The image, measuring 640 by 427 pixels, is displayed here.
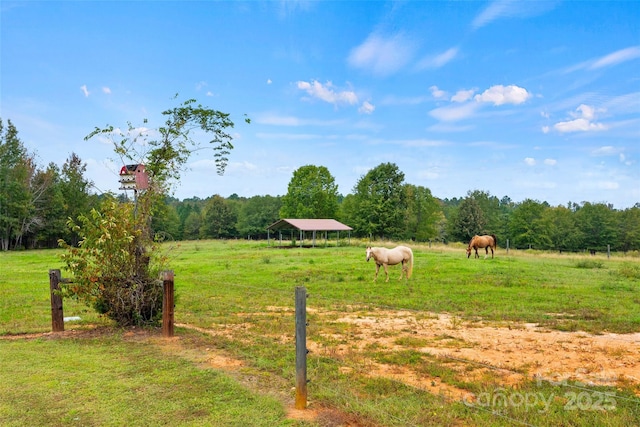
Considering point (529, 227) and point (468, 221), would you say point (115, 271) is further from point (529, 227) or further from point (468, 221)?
point (529, 227)

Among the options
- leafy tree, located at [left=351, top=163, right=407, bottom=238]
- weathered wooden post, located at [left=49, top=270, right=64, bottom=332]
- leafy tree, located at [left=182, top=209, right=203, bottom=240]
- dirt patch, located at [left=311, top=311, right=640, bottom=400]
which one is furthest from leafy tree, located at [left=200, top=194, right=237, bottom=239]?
dirt patch, located at [left=311, top=311, right=640, bottom=400]

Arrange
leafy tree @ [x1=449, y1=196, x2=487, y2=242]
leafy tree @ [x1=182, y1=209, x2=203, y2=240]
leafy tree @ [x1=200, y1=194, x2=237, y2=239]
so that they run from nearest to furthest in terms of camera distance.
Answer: leafy tree @ [x1=449, y1=196, x2=487, y2=242], leafy tree @ [x1=200, y1=194, x2=237, y2=239], leafy tree @ [x1=182, y1=209, x2=203, y2=240]

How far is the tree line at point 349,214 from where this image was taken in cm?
4262

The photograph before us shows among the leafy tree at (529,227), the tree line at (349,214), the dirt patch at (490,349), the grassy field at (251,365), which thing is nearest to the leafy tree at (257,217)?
the tree line at (349,214)

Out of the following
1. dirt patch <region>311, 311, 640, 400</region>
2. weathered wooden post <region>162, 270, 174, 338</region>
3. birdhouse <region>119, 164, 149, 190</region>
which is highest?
birdhouse <region>119, 164, 149, 190</region>

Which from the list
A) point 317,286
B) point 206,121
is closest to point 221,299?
point 317,286

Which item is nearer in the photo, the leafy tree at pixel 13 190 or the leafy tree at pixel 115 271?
the leafy tree at pixel 115 271

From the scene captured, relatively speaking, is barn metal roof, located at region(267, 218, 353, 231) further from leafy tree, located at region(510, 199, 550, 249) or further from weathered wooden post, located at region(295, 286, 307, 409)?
leafy tree, located at region(510, 199, 550, 249)

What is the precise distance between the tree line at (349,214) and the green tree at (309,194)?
14 centimetres

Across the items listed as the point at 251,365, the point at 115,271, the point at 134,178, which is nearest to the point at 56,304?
the point at 115,271

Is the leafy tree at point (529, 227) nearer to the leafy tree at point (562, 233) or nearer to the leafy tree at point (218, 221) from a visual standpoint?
the leafy tree at point (562, 233)

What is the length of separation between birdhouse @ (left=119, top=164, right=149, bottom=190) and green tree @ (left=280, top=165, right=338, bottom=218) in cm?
4788

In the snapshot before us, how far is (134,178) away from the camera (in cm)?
854

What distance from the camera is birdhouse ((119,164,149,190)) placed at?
852cm
